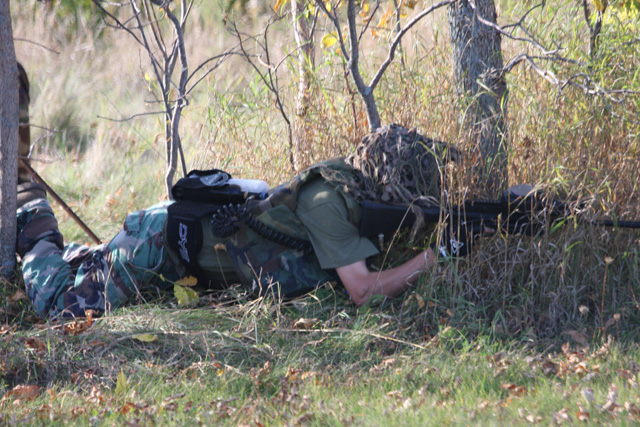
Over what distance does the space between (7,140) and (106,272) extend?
1004mm

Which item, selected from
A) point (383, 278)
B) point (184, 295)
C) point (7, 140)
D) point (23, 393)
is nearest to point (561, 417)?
point (383, 278)

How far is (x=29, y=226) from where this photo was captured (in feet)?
13.4

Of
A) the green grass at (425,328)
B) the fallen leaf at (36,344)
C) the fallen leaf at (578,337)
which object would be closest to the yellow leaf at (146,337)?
the green grass at (425,328)

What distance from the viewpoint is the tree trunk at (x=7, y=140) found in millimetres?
3805

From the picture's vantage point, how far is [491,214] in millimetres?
3518

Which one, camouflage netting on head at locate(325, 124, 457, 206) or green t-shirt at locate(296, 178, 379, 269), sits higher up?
camouflage netting on head at locate(325, 124, 457, 206)

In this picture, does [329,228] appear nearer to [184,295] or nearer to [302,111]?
[184,295]

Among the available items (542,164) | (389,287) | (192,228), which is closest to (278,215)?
(192,228)

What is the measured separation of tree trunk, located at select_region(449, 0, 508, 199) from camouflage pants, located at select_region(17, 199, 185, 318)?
1.87 meters

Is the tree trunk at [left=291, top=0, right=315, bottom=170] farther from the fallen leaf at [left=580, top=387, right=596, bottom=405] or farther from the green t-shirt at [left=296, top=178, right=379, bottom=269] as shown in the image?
the fallen leaf at [left=580, top=387, right=596, bottom=405]

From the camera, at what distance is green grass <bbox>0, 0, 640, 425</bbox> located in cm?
270

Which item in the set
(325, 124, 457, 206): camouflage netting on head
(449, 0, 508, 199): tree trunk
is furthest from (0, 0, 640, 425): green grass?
(325, 124, 457, 206): camouflage netting on head

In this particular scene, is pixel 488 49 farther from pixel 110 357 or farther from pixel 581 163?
pixel 110 357

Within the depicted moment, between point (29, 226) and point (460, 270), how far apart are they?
104 inches
